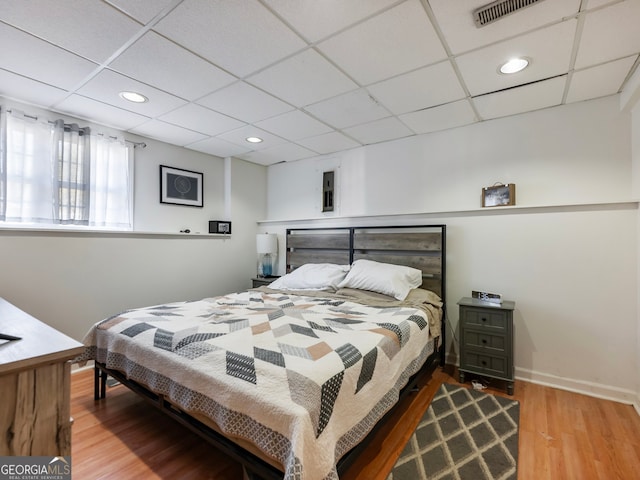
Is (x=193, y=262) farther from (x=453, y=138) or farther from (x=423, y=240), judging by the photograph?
(x=453, y=138)

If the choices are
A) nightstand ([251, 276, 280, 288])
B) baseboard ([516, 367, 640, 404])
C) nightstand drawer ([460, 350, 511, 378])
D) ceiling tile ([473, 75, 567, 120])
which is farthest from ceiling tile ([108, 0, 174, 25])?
baseboard ([516, 367, 640, 404])

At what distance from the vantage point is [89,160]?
2996 mm

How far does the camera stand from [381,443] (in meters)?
1.87

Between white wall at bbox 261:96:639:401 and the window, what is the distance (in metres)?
3.09

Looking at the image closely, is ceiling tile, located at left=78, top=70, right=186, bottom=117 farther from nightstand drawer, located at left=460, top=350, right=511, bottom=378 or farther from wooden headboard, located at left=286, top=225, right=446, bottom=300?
nightstand drawer, located at left=460, top=350, right=511, bottom=378

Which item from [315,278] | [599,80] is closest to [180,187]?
[315,278]

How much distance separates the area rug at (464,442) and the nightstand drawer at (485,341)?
1.19 ft

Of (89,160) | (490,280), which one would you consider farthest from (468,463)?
(89,160)

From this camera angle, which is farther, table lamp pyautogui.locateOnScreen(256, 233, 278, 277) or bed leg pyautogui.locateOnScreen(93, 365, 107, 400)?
table lamp pyautogui.locateOnScreen(256, 233, 278, 277)

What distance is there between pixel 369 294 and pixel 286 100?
1895 mm

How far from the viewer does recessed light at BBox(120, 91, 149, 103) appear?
96.6 inches

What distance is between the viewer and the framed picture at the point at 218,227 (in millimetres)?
4039

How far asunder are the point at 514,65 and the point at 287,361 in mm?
2318

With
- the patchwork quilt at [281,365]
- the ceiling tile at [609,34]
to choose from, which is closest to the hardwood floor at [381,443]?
the patchwork quilt at [281,365]
